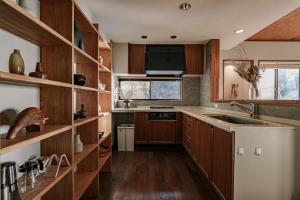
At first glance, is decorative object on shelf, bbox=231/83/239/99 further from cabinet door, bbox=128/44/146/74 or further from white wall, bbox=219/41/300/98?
cabinet door, bbox=128/44/146/74

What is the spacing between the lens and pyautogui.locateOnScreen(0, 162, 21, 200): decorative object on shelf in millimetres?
963

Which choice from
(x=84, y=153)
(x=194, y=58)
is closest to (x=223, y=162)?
(x=84, y=153)

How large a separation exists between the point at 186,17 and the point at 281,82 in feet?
12.0

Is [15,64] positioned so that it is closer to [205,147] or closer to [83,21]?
[83,21]

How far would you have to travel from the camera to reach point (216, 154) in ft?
7.03

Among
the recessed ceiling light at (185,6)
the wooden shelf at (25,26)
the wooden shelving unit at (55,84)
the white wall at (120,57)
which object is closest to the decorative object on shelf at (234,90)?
the white wall at (120,57)

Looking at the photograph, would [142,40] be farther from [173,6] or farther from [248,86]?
[248,86]

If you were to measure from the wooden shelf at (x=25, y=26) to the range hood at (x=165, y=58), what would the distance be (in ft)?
9.84

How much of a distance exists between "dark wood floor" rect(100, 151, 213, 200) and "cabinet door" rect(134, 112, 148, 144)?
1.83 feet

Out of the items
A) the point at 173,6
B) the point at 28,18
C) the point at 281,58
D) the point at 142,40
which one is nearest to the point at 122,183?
the point at 28,18

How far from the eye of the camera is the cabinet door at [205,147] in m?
2.39

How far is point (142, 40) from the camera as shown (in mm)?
4156

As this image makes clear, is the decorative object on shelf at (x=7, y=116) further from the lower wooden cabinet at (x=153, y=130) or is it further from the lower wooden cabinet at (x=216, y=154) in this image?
the lower wooden cabinet at (x=153, y=130)

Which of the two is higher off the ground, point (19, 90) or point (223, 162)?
point (19, 90)
